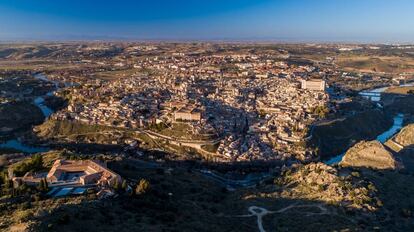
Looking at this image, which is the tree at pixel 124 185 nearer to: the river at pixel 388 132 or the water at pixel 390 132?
the river at pixel 388 132

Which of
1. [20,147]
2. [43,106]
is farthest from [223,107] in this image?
[43,106]

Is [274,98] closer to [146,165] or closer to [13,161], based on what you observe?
[146,165]

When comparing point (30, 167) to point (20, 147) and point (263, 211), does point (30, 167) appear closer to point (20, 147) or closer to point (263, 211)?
point (263, 211)

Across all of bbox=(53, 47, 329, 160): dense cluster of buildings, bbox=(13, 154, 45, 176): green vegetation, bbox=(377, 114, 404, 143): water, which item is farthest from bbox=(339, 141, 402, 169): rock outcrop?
bbox=(13, 154, 45, 176): green vegetation

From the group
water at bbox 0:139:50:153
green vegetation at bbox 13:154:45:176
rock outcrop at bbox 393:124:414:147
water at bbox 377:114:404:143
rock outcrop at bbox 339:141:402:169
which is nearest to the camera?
green vegetation at bbox 13:154:45:176

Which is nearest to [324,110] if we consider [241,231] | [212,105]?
→ [212,105]

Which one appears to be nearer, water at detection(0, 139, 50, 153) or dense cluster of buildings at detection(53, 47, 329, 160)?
dense cluster of buildings at detection(53, 47, 329, 160)

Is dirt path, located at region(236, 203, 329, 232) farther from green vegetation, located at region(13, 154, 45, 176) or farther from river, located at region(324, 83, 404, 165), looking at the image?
river, located at region(324, 83, 404, 165)

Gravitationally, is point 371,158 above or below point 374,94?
above
